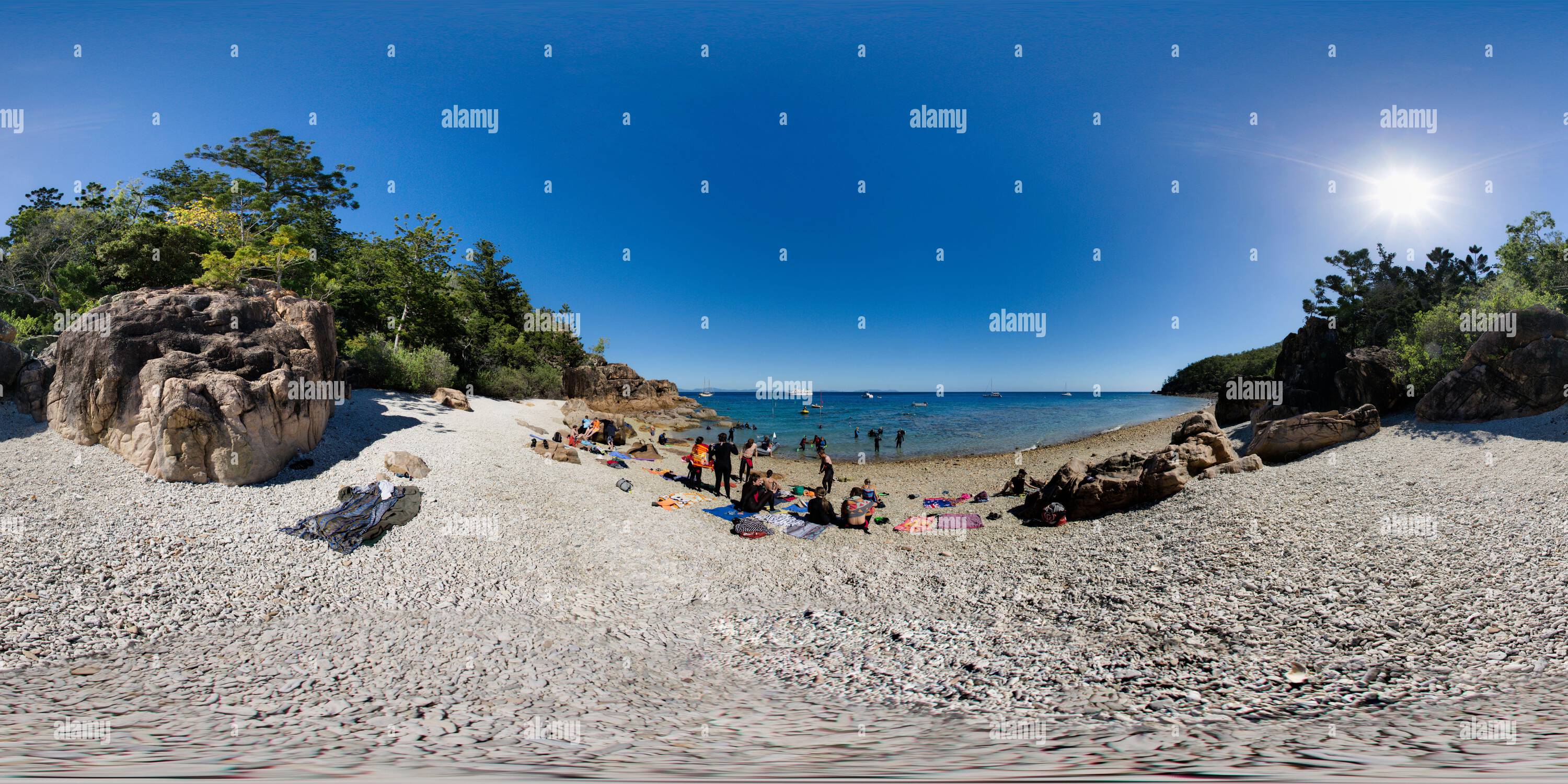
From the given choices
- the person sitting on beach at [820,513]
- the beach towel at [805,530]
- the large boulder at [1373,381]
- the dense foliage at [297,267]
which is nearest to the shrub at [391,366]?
the dense foliage at [297,267]

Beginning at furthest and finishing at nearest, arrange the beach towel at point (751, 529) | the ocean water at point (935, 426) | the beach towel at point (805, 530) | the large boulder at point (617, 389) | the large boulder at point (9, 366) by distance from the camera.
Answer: the large boulder at point (617, 389)
the ocean water at point (935, 426)
the beach towel at point (805, 530)
the beach towel at point (751, 529)
the large boulder at point (9, 366)

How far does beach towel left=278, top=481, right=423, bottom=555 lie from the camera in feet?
27.5

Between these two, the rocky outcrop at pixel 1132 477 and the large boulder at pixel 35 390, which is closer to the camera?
the large boulder at pixel 35 390

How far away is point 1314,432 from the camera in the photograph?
1332cm

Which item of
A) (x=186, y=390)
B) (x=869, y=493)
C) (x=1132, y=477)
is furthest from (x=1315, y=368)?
(x=186, y=390)

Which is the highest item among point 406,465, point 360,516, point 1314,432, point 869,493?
point 1314,432

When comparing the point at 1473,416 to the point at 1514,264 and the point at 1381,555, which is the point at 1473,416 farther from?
the point at 1514,264

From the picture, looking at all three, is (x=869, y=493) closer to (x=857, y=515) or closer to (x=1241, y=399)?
(x=857, y=515)

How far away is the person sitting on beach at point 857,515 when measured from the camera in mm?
12266

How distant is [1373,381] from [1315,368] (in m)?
2.86

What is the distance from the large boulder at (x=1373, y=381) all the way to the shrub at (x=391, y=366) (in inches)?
1424

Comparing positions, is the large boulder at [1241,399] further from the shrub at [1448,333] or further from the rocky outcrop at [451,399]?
the rocky outcrop at [451,399]

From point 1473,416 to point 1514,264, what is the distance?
12.7 m

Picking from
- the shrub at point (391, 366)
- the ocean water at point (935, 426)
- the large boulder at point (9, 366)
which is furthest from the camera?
the ocean water at point (935, 426)
